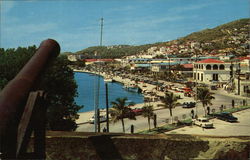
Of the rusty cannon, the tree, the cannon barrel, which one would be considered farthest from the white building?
the rusty cannon

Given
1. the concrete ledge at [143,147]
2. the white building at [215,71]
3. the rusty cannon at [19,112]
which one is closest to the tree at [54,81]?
the concrete ledge at [143,147]

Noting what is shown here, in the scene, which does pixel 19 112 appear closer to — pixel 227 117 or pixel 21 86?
pixel 21 86

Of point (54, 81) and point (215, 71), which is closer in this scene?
point (54, 81)

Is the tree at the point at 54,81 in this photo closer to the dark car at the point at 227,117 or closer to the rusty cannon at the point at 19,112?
the rusty cannon at the point at 19,112

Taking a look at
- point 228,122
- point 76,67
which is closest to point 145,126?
point 228,122

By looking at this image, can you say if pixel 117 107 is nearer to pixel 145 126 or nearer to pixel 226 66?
pixel 145 126

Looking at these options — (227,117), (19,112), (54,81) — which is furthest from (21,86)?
(227,117)

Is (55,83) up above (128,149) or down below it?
above
